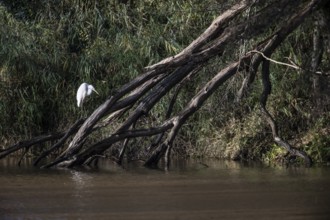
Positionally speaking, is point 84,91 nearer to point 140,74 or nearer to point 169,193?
point 140,74

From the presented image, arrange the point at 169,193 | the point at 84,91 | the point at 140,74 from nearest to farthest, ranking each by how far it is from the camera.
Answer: the point at 169,193 → the point at 140,74 → the point at 84,91

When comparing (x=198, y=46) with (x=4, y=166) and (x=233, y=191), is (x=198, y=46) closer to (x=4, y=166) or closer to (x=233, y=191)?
(x=233, y=191)

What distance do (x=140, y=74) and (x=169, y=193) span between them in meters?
2.73

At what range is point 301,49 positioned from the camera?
15.0m

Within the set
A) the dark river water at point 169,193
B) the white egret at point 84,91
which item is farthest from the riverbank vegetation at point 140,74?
the dark river water at point 169,193

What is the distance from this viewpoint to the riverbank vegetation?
47.3ft

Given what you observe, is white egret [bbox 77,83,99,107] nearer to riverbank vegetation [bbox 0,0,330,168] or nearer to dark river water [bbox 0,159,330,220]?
riverbank vegetation [bbox 0,0,330,168]

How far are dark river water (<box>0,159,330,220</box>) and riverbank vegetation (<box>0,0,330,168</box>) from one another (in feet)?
2.36

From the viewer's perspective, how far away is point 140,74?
13.5 metres

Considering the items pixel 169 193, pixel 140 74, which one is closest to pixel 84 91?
pixel 140 74

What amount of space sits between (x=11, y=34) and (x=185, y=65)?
18.2ft

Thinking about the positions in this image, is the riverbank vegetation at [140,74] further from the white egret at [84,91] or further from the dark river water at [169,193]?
the dark river water at [169,193]

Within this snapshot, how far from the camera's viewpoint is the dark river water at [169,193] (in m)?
9.76

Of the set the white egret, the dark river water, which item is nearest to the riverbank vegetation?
the white egret
